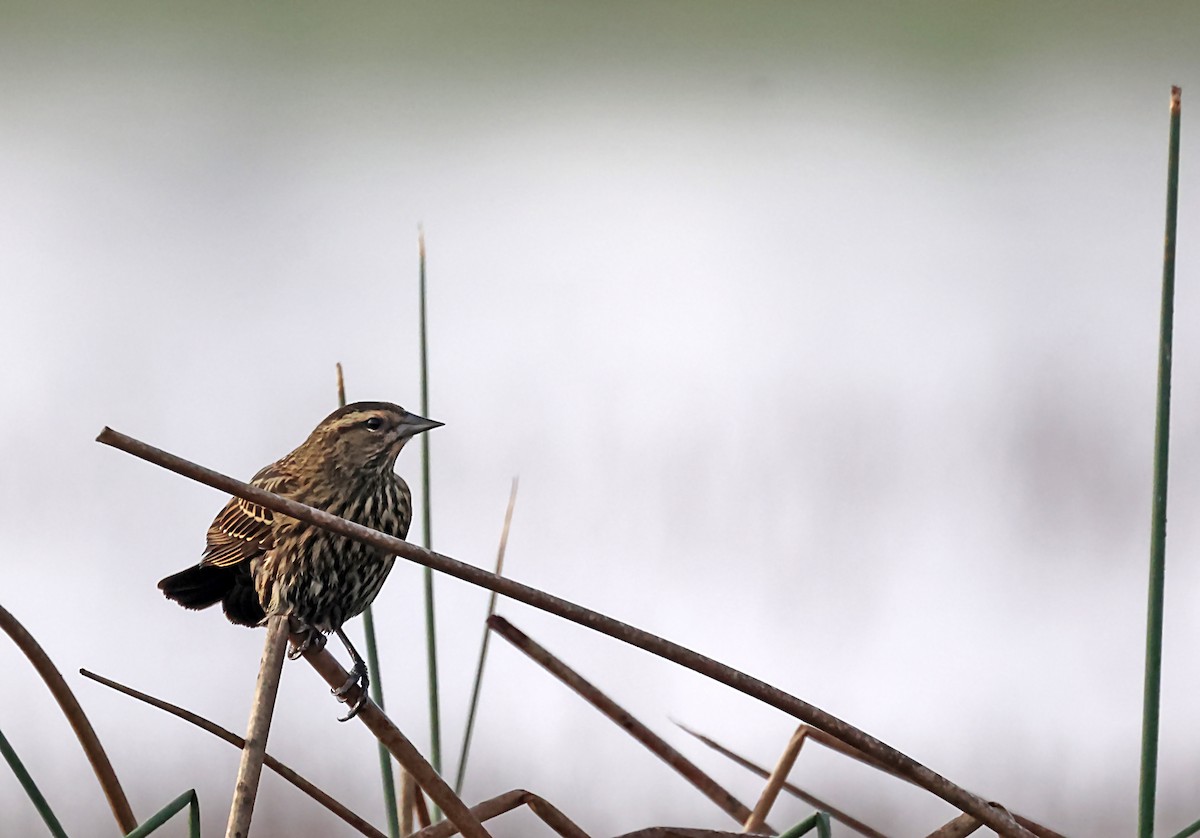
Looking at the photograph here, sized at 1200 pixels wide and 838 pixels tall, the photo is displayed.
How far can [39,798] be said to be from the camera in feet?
3.10

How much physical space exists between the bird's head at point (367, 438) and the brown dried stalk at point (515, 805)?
2.63 ft

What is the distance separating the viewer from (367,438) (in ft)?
6.02

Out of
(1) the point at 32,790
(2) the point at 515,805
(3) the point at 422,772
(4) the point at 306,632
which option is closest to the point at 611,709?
(2) the point at 515,805

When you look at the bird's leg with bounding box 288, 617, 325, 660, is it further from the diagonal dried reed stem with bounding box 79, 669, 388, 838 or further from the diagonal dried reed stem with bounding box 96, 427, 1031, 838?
the diagonal dried reed stem with bounding box 96, 427, 1031, 838

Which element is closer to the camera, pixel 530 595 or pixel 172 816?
pixel 530 595

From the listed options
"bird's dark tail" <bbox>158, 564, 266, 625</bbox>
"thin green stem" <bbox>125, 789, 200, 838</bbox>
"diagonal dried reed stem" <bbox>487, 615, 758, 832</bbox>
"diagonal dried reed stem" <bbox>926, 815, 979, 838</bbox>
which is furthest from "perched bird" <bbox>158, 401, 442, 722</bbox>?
"diagonal dried reed stem" <bbox>926, 815, 979, 838</bbox>

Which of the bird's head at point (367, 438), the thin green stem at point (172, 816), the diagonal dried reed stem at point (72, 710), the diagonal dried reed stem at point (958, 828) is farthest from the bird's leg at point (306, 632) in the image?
the diagonal dried reed stem at point (958, 828)

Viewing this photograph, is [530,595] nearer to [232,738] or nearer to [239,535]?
[232,738]

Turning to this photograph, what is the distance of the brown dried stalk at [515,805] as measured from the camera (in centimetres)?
100

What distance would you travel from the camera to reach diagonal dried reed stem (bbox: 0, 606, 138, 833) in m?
0.91

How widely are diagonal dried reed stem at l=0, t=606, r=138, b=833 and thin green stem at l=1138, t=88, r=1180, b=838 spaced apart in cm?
71

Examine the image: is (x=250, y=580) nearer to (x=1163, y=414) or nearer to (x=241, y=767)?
(x=241, y=767)

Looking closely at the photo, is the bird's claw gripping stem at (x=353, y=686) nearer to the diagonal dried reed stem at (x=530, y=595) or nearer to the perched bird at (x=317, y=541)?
the perched bird at (x=317, y=541)

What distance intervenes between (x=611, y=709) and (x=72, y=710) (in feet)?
1.33
